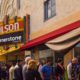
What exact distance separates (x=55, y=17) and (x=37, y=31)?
2.93 meters

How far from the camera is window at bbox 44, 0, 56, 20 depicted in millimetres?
22953

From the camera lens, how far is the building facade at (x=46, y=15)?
19.9m

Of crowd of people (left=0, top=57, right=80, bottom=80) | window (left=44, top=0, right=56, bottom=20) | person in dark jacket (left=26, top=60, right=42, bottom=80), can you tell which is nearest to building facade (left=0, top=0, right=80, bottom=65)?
window (left=44, top=0, right=56, bottom=20)

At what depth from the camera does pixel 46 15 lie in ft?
78.3

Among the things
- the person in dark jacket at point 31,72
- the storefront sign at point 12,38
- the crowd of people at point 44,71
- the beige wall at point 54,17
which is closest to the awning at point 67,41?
the person in dark jacket at point 31,72

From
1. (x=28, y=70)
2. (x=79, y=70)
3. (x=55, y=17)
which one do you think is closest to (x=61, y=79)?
(x=79, y=70)

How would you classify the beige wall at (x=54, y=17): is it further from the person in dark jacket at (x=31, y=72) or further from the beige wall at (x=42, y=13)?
the person in dark jacket at (x=31, y=72)

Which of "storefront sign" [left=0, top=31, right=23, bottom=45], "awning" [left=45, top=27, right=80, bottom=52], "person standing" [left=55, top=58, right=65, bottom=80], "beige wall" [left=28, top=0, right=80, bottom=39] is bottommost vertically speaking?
"person standing" [left=55, top=58, right=65, bottom=80]

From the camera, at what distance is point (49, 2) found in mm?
23766

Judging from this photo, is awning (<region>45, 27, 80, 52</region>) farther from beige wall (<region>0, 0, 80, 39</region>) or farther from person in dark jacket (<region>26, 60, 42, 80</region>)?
beige wall (<region>0, 0, 80, 39</region>)

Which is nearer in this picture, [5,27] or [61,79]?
[61,79]

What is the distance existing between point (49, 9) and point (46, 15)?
0.45 meters

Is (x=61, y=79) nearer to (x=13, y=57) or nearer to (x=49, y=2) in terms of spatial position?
(x=49, y=2)

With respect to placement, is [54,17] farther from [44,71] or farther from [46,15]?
[44,71]
